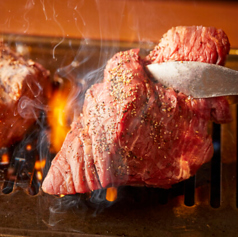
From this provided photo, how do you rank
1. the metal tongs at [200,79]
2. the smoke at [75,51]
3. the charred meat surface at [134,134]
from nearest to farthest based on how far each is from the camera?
the charred meat surface at [134,134], the metal tongs at [200,79], the smoke at [75,51]

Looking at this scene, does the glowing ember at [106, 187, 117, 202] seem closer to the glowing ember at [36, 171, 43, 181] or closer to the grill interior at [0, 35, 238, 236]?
the grill interior at [0, 35, 238, 236]

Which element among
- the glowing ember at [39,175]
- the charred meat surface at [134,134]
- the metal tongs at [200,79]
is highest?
the metal tongs at [200,79]

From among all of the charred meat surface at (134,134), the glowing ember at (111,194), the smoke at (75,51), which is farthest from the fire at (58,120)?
the glowing ember at (111,194)

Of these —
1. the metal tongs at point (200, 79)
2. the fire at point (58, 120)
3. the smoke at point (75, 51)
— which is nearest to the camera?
the metal tongs at point (200, 79)

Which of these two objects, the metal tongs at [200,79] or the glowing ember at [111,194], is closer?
the metal tongs at [200,79]

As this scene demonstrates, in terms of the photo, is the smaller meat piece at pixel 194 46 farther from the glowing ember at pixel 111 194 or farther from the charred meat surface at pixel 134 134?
the glowing ember at pixel 111 194

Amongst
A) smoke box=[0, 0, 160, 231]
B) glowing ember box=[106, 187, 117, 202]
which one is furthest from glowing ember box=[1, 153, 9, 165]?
glowing ember box=[106, 187, 117, 202]

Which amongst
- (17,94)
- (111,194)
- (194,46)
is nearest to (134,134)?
(111,194)

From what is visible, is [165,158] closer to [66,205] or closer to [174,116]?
[174,116]
